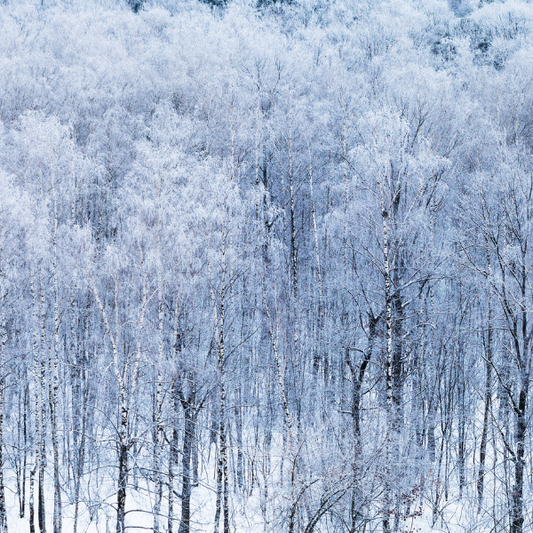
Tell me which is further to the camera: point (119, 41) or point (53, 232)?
point (119, 41)

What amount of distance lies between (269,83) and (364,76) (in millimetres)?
7090

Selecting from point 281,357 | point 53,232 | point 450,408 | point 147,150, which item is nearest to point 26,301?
point 53,232

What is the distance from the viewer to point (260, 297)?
20047 mm

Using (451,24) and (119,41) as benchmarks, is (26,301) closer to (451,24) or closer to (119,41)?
(119,41)

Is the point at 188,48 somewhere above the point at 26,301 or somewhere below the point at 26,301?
above

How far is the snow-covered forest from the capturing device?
41.8 feet

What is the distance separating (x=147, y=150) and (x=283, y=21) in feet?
104

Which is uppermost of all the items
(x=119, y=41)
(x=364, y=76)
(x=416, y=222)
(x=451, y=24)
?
(x=451, y=24)

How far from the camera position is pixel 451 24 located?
3919 centimetres

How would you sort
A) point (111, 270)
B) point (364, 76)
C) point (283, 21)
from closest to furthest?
point (111, 270) → point (364, 76) → point (283, 21)

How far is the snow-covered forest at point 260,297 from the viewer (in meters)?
12.7

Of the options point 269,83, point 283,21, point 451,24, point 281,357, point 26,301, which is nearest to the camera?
point 26,301

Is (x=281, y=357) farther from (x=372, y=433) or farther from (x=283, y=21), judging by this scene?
(x=283, y=21)

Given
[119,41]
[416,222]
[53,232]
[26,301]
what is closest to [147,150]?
[53,232]
